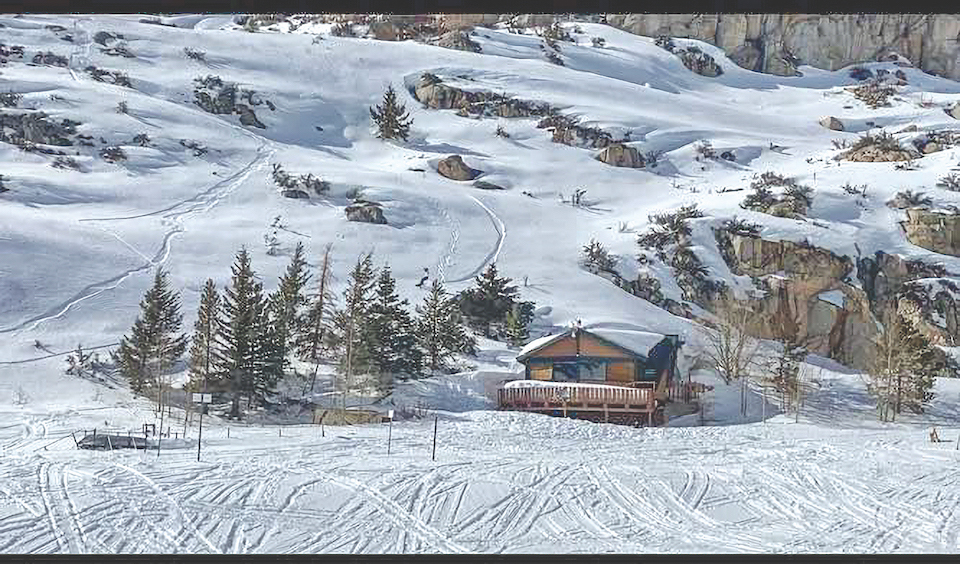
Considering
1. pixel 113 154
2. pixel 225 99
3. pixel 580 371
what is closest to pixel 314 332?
pixel 580 371

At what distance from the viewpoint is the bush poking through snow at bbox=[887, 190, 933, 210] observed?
41.3m

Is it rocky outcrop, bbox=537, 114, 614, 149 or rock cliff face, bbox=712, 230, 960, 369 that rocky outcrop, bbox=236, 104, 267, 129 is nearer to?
rocky outcrop, bbox=537, 114, 614, 149

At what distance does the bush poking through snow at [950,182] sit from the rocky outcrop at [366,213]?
24.0 meters

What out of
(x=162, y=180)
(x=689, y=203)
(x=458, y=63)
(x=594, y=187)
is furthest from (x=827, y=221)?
(x=458, y=63)

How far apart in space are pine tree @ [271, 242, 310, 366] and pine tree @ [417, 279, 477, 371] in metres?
3.50

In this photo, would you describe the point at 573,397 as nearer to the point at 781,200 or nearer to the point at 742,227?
the point at 742,227

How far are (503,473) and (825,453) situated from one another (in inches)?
275

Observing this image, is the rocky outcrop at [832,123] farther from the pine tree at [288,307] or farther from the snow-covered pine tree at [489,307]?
the pine tree at [288,307]

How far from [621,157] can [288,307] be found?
29466 millimetres

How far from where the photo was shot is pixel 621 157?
53406mm

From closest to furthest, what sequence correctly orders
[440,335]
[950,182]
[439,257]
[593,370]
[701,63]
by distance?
[593,370] < [440,335] < [439,257] < [950,182] < [701,63]

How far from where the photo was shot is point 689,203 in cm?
4366

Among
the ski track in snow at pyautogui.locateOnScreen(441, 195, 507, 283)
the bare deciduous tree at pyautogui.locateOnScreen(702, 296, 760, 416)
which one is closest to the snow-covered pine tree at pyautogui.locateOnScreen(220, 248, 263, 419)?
the ski track in snow at pyautogui.locateOnScreen(441, 195, 507, 283)

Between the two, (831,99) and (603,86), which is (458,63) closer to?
(603,86)
